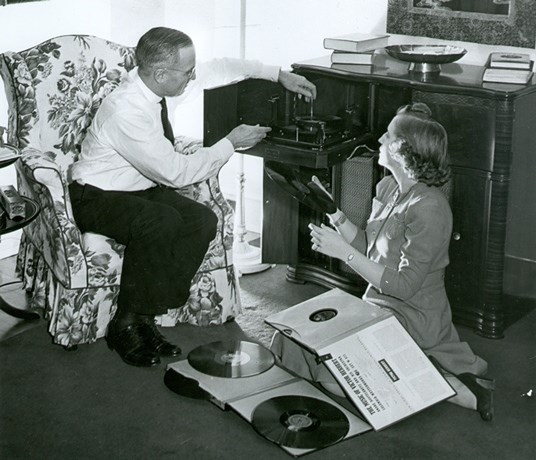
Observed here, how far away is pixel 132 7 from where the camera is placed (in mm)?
4848

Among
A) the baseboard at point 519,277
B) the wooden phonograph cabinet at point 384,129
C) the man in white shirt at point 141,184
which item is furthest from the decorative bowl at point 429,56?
the baseboard at point 519,277

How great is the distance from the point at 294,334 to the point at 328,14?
1921 millimetres

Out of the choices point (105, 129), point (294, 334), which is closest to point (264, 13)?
point (105, 129)

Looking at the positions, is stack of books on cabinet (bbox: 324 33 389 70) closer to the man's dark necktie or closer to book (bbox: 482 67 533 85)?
book (bbox: 482 67 533 85)

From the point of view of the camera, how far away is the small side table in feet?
10.8

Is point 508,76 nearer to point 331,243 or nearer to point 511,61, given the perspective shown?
point 511,61

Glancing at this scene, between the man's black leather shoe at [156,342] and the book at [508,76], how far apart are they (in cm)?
158

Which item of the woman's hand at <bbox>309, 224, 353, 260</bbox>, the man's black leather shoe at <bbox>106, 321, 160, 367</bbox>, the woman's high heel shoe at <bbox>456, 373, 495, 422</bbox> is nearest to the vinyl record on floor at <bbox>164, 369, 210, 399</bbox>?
the man's black leather shoe at <bbox>106, 321, 160, 367</bbox>

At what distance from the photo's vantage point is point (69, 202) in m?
3.49

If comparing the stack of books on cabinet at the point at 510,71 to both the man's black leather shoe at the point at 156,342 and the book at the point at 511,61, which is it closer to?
the book at the point at 511,61

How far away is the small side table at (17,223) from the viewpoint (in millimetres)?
3295

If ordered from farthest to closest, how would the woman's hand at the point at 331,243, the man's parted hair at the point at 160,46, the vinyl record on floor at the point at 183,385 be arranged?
the man's parted hair at the point at 160,46 < the vinyl record on floor at the point at 183,385 < the woman's hand at the point at 331,243

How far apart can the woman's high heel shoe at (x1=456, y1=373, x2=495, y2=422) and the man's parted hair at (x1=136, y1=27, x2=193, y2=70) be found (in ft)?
5.04

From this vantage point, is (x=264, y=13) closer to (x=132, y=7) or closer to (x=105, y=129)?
(x=132, y=7)
